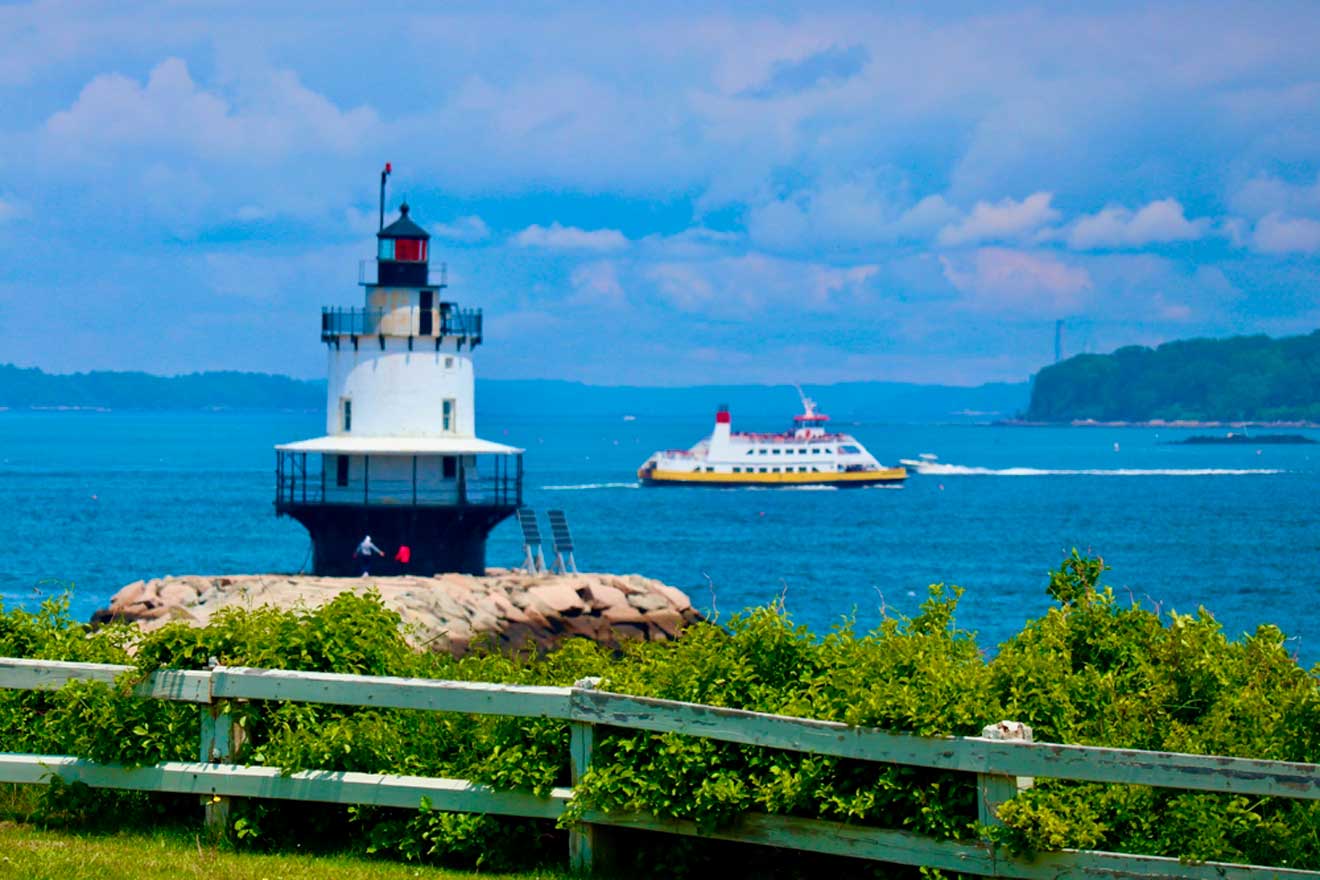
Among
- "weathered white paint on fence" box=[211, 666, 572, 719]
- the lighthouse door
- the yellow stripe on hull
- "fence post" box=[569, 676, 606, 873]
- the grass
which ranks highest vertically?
the lighthouse door

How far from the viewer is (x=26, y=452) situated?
15988 centimetres

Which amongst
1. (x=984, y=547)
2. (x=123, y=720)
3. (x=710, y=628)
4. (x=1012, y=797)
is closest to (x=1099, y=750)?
(x=1012, y=797)

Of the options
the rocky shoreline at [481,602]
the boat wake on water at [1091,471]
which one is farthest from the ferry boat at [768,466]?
the rocky shoreline at [481,602]

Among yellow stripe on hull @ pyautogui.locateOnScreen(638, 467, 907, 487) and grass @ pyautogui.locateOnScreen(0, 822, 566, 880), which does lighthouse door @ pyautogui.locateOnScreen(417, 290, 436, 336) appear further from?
yellow stripe on hull @ pyautogui.locateOnScreen(638, 467, 907, 487)

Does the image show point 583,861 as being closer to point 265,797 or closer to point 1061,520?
point 265,797

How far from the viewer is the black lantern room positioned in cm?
3584

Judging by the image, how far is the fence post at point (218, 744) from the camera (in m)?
8.09

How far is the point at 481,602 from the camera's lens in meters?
31.6

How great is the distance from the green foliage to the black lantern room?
27102 mm

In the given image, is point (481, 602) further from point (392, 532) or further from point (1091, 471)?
point (1091, 471)

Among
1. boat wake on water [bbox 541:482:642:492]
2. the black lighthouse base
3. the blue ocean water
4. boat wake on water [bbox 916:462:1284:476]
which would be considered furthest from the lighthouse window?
boat wake on water [bbox 916:462:1284:476]

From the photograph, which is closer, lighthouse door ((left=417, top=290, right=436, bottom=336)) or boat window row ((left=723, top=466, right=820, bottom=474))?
lighthouse door ((left=417, top=290, right=436, bottom=336))

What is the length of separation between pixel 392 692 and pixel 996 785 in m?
2.71

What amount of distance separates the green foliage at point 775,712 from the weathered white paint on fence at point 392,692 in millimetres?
183
